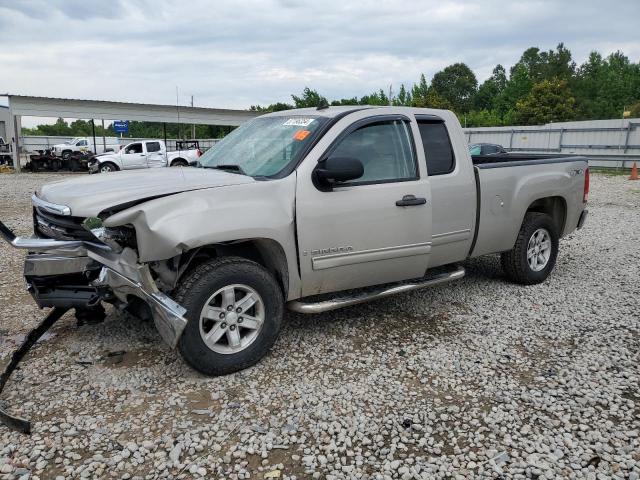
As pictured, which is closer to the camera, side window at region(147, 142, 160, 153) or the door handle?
the door handle

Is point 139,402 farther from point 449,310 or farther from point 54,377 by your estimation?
point 449,310

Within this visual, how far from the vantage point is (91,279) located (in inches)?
132

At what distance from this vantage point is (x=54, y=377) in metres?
3.44

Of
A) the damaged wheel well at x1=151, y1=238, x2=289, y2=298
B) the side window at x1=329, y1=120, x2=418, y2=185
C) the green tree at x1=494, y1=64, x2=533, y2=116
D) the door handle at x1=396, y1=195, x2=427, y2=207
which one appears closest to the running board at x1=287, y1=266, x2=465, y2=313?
the damaged wheel well at x1=151, y1=238, x2=289, y2=298

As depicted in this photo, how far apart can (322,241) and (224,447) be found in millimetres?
1583

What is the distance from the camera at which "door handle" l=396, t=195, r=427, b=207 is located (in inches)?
159

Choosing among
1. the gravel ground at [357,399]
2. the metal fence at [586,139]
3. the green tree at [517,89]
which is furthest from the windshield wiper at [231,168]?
the green tree at [517,89]

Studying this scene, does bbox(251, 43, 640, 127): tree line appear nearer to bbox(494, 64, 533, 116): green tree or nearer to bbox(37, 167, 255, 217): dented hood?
bbox(494, 64, 533, 116): green tree

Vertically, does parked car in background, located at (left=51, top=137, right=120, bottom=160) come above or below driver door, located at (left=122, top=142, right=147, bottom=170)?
above

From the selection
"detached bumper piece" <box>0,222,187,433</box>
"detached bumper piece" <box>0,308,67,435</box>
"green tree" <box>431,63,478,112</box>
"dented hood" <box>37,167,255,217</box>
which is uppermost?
"green tree" <box>431,63,478,112</box>

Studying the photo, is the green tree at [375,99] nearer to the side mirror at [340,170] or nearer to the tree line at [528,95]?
the tree line at [528,95]

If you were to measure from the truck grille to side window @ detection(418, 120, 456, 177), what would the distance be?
280cm

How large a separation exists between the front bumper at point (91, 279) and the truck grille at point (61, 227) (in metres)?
0.09

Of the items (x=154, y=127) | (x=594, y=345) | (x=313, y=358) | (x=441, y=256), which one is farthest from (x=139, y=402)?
(x=154, y=127)
